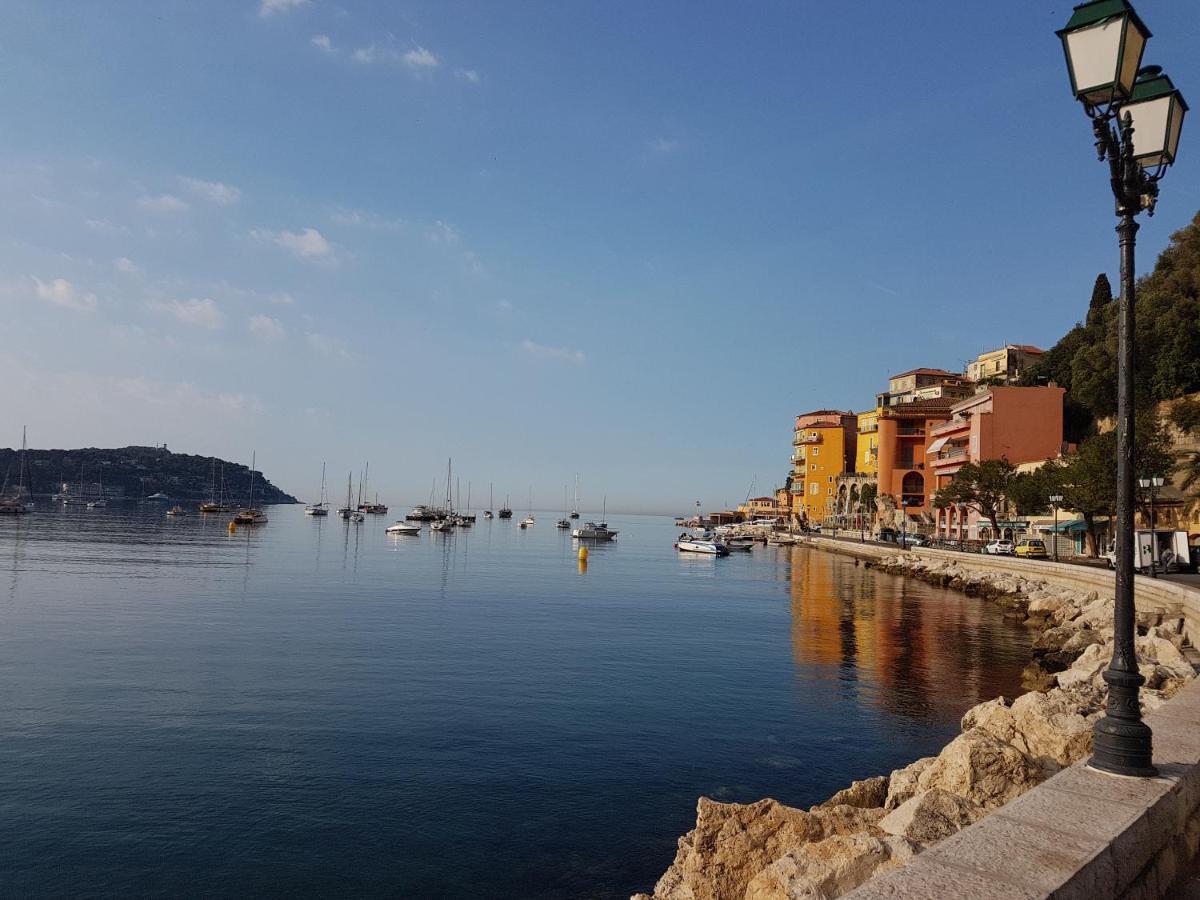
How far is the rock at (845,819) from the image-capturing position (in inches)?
317

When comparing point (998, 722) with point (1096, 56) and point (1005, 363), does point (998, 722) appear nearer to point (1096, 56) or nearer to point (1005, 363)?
point (1096, 56)

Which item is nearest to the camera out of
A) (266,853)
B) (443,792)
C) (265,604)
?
(266,853)

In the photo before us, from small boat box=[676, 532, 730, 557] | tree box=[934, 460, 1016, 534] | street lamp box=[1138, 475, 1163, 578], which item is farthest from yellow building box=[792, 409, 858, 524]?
street lamp box=[1138, 475, 1163, 578]

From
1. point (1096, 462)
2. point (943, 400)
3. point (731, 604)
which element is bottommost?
point (731, 604)

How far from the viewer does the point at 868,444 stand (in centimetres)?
11150

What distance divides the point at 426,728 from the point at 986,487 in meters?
53.3

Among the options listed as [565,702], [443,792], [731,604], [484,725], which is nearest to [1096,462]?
[731,604]

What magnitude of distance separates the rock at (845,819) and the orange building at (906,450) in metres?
90.2

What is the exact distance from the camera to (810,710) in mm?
18188

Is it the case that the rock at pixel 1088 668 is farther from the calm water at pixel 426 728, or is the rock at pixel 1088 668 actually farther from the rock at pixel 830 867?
the rock at pixel 830 867

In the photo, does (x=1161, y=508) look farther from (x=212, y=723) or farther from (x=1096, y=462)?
(x=212, y=723)

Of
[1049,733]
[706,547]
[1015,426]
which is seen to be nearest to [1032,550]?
[1015,426]

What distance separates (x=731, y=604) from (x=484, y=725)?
27338 mm

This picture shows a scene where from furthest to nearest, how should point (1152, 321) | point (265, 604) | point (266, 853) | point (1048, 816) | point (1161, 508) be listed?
point (1152, 321) < point (1161, 508) < point (265, 604) < point (266, 853) < point (1048, 816)
